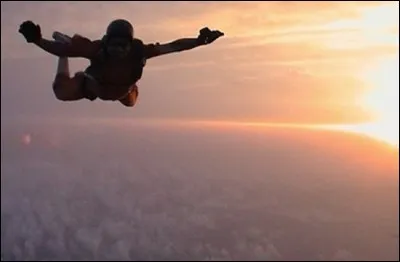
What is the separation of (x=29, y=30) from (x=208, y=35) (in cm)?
318

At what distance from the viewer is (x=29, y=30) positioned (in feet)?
33.3

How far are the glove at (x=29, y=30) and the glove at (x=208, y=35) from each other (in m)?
2.95

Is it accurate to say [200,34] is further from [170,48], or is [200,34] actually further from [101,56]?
[101,56]

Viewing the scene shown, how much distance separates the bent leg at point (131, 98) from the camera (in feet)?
46.3

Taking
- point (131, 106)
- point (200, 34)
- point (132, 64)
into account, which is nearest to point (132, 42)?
point (132, 64)

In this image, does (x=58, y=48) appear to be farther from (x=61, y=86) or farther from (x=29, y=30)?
(x=61, y=86)

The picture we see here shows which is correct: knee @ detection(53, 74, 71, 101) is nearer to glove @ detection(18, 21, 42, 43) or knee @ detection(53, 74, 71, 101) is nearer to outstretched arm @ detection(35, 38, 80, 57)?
outstretched arm @ detection(35, 38, 80, 57)

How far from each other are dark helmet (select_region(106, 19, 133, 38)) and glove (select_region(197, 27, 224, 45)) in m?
1.34

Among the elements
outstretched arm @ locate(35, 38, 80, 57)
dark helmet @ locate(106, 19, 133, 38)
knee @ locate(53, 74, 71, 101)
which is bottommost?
knee @ locate(53, 74, 71, 101)

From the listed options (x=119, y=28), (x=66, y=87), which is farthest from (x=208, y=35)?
(x=66, y=87)

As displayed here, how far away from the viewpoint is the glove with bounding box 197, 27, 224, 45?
37.3 ft

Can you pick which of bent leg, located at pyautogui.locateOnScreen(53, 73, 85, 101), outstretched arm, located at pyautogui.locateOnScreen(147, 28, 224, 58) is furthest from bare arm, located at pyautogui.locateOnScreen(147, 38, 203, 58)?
bent leg, located at pyautogui.locateOnScreen(53, 73, 85, 101)

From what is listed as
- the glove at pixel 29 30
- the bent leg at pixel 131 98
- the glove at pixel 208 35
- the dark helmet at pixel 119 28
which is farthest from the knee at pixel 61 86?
the glove at pixel 208 35

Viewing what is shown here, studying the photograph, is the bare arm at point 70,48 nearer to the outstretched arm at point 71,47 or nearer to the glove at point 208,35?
the outstretched arm at point 71,47
